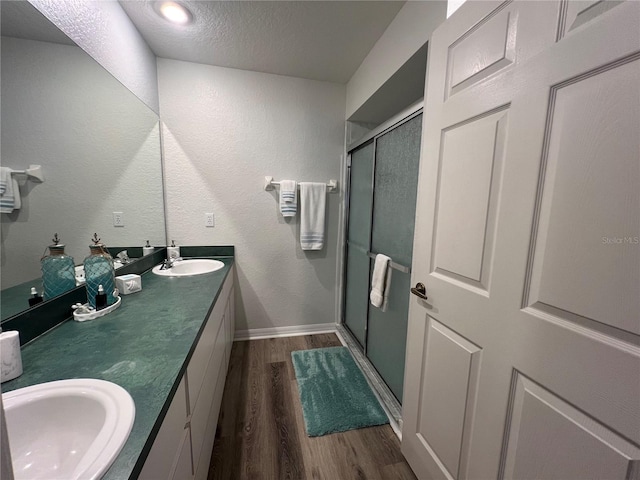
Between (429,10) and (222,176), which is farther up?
(429,10)

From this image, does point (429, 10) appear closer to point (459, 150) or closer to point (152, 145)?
point (459, 150)

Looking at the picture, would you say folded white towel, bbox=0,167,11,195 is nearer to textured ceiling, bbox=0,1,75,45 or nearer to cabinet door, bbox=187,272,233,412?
textured ceiling, bbox=0,1,75,45

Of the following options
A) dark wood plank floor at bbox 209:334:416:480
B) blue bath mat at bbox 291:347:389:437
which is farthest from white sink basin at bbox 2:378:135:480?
blue bath mat at bbox 291:347:389:437

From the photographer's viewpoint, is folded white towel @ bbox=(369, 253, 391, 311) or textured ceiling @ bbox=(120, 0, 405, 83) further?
folded white towel @ bbox=(369, 253, 391, 311)

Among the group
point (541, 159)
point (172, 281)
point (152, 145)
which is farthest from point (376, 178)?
point (152, 145)

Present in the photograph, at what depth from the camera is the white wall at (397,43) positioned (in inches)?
47.3

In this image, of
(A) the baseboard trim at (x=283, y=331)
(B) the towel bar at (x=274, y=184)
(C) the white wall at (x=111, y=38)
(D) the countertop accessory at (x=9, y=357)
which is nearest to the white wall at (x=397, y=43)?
(B) the towel bar at (x=274, y=184)

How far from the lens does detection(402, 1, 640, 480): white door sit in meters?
0.55

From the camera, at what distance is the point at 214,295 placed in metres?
1.33

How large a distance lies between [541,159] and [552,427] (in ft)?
2.33

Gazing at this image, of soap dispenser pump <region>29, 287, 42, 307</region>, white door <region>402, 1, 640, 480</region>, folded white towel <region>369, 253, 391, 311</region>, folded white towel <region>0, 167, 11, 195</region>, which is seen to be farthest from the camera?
folded white towel <region>369, 253, 391, 311</region>

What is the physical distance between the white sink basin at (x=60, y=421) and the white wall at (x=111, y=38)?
131 centimetres

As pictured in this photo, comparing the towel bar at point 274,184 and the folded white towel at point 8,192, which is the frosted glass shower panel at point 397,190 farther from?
the folded white towel at point 8,192

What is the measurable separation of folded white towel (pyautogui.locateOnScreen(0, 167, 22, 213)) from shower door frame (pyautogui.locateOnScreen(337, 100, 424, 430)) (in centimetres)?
163
